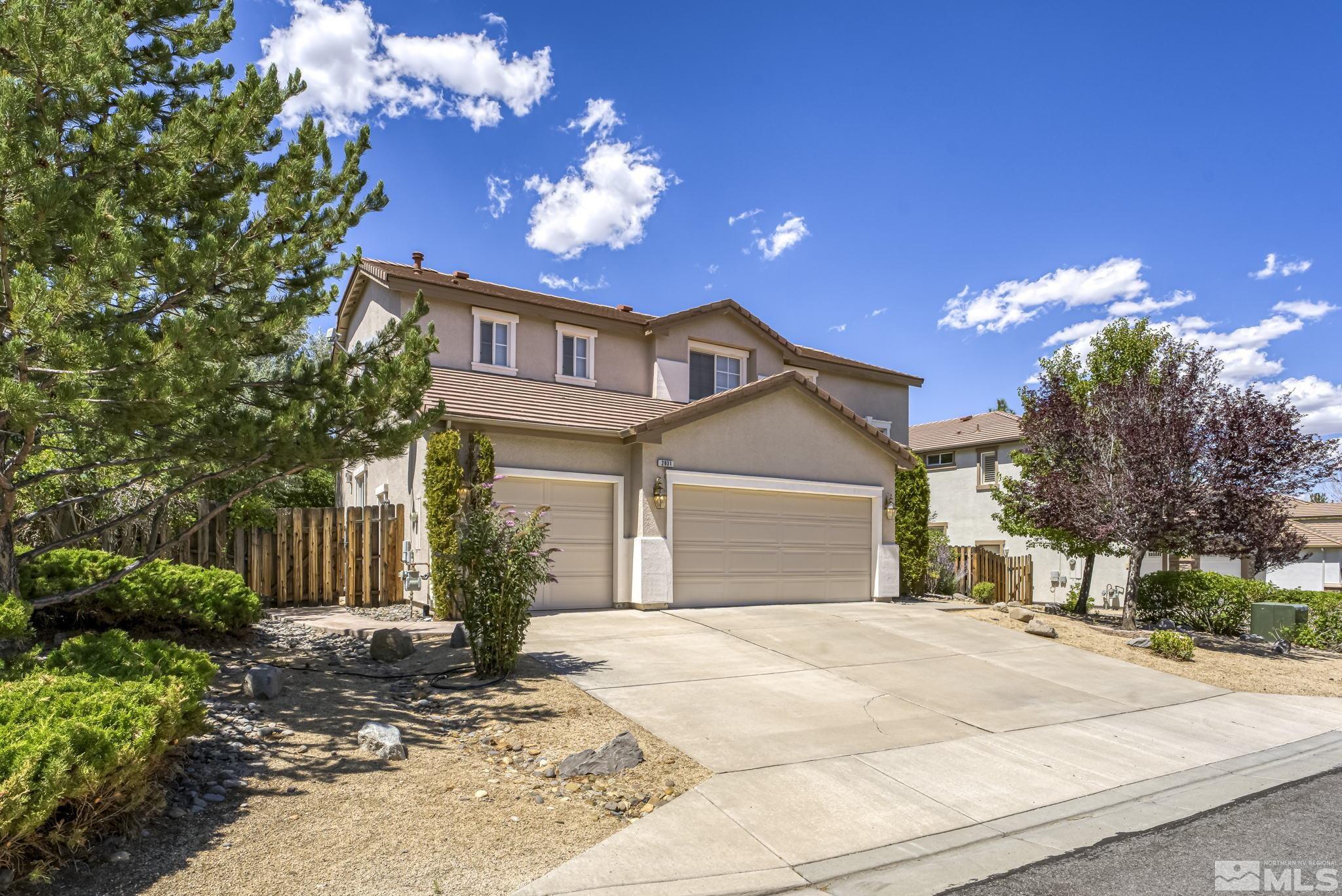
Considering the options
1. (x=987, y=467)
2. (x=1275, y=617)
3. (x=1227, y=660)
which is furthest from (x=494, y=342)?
(x=987, y=467)

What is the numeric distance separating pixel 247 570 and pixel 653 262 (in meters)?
11.4

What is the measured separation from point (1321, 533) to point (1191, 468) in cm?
2088

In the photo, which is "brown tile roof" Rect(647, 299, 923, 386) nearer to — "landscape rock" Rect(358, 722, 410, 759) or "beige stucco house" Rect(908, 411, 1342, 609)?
"beige stucco house" Rect(908, 411, 1342, 609)

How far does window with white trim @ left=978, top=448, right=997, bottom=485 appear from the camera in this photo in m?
27.4

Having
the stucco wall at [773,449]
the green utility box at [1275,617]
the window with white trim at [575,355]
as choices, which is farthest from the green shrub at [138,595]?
the green utility box at [1275,617]

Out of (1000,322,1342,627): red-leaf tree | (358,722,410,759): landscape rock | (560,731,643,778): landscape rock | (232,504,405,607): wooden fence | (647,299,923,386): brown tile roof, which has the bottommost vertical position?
(560,731,643,778): landscape rock

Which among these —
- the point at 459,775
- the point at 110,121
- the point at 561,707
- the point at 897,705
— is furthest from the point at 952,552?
the point at 110,121

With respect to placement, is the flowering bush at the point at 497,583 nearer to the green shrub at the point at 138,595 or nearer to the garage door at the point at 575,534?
the green shrub at the point at 138,595

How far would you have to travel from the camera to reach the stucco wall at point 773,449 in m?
13.9

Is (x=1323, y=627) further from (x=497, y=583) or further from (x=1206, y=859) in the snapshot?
(x=497, y=583)

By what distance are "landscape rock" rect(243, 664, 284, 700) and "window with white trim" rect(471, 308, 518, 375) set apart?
9.32m

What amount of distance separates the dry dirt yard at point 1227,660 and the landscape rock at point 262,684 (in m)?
11.4

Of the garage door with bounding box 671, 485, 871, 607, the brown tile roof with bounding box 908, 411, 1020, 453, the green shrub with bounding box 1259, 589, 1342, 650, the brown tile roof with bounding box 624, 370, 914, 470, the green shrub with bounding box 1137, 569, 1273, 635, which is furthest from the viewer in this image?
the brown tile roof with bounding box 908, 411, 1020, 453

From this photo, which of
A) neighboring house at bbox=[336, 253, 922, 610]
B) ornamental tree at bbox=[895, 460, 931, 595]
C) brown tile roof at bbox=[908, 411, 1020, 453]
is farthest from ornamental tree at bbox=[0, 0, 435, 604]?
brown tile roof at bbox=[908, 411, 1020, 453]
